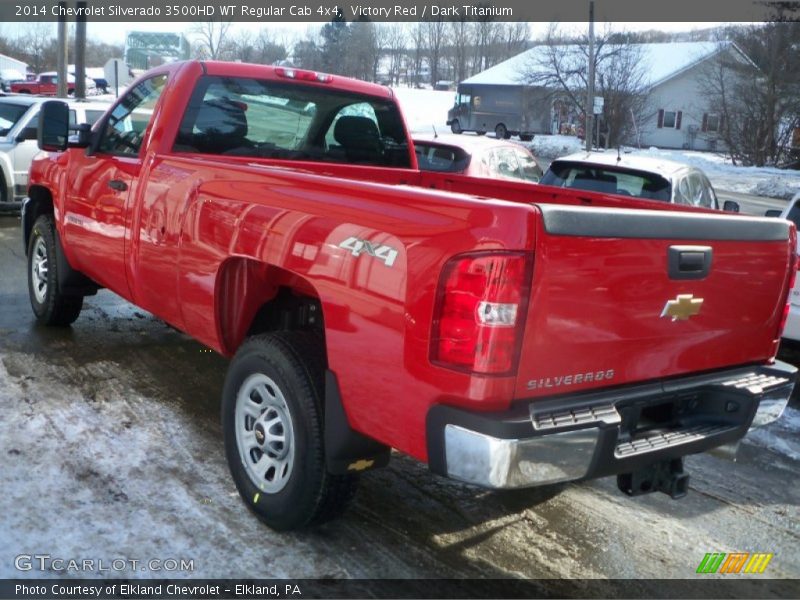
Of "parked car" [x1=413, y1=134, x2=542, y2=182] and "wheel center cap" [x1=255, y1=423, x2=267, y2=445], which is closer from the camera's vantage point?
"wheel center cap" [x1=255, y1=423, x2=267, y2=445]

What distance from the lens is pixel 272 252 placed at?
353 centimetres

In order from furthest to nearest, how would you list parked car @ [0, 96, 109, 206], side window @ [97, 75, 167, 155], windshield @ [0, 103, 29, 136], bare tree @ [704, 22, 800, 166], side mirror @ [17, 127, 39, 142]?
bare tree @ [704, 22, 800, 166] < windshield @ [0, 103, 29, 136] < parked car @ [0, 96, 109, 206] < side mirror @ [17, 127, 39, 142] < side window @ [97, 75, 167, 155]

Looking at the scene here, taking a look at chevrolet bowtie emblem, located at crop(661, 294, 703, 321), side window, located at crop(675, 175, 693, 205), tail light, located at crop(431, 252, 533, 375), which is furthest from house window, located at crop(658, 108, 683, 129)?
tail light, located at crop(431, 252, 533, 375)

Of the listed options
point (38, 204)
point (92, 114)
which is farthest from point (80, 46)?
point (38, 204)

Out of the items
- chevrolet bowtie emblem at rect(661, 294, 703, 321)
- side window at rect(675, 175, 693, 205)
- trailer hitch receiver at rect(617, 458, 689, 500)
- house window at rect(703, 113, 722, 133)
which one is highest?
house window at rect(703, 113, 722, 133)

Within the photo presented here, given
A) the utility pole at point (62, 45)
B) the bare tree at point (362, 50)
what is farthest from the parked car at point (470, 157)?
the bare tree at point (362, 50)

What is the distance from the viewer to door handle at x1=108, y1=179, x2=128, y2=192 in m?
5.03

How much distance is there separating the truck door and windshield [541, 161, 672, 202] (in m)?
4.52

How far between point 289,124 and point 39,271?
292 centimetres

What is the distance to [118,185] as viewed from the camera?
200 inches

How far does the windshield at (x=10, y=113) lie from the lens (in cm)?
1387

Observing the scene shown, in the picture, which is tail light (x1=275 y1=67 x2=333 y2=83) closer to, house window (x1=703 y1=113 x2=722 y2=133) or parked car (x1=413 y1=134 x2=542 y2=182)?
parked car (x1=413 y1=134 x2=542 y2=182)

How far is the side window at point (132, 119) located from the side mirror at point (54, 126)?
0.30m

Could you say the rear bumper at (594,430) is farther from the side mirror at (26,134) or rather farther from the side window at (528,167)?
the side mirror at (26,134)
